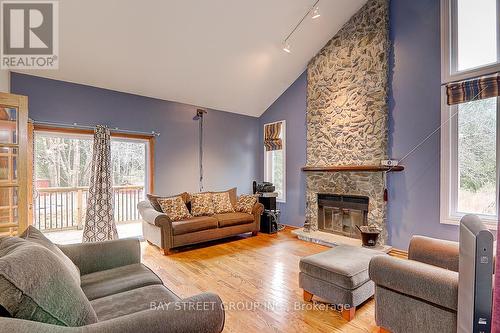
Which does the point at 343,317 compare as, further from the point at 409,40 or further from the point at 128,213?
the point at 128,213

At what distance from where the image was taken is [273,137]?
19.6ft

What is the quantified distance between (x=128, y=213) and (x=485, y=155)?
21.3 ft

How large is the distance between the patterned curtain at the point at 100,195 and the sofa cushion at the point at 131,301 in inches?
116

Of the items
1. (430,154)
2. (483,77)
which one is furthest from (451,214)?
(483,77)

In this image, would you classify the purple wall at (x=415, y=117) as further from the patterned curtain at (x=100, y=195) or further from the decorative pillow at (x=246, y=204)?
the patterned curtain at (x=100, y=195)

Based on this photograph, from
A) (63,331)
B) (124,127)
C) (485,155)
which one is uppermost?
(124,127)

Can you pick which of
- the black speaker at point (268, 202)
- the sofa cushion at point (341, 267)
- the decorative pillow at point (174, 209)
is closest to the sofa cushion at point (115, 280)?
the sofa cushion at point (341, 267)

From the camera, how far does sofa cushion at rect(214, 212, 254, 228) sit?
14.5 ft

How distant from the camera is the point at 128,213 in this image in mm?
5836

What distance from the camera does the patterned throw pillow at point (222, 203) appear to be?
4.71 meters

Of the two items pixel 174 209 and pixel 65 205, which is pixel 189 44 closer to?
pixel 174 209

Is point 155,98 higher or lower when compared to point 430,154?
higher

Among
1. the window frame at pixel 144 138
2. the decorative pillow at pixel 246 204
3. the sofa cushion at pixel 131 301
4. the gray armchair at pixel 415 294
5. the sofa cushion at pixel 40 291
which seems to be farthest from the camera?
the decorative pillow at pixel 246 204

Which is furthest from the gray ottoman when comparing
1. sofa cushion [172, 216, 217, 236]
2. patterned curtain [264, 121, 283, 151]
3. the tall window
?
patterned curtain [264, 121, 283, 151]
